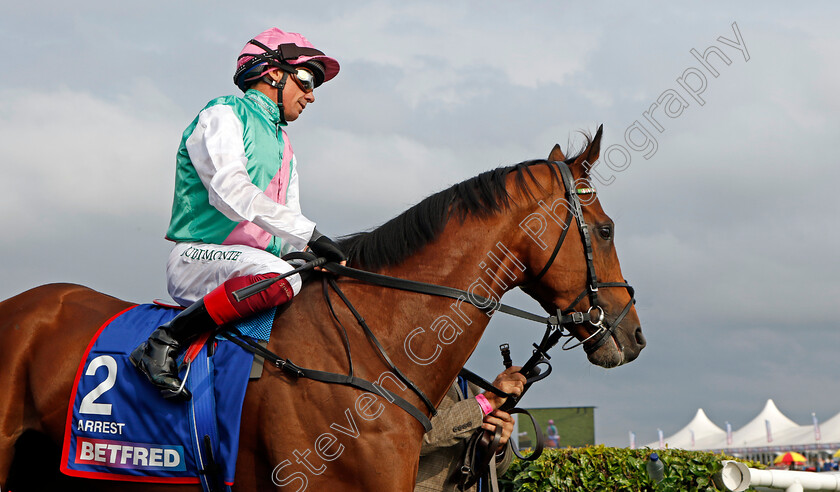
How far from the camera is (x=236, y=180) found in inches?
120

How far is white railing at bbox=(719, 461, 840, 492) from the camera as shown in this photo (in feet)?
16.9

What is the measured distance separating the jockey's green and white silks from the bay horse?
40 centimetres

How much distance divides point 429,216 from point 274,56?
1181mm

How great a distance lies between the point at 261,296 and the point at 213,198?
480 mm

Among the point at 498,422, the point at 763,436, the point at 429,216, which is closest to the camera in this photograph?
the point at 429,216

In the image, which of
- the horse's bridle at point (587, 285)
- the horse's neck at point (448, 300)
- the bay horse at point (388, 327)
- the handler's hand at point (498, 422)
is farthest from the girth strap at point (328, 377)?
the handler's hand at point (498, 422)

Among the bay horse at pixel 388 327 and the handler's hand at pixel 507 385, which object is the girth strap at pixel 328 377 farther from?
the handler's hand at pixel 507 385

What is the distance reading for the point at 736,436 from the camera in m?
31.9

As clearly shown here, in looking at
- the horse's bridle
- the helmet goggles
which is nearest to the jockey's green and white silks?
the helmet goggles

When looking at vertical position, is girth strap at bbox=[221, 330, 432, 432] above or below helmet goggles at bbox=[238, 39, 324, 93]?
below

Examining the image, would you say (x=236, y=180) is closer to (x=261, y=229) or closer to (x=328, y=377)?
(x=261, y=229)

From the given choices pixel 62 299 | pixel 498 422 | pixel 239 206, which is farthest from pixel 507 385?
pixel 62 299

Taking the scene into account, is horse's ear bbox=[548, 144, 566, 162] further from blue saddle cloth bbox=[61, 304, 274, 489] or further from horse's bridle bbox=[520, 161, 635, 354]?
blue saddle cloth bbox=[61, 304, 274, 489]

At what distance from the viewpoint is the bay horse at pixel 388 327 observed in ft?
9.23
